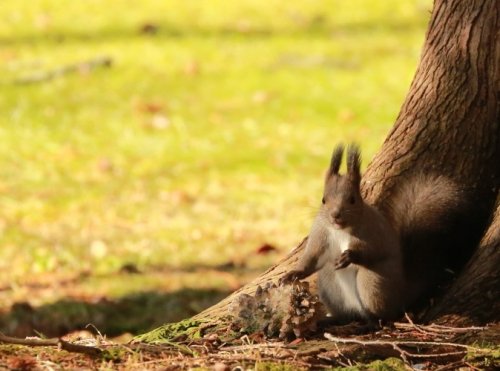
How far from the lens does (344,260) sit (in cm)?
356

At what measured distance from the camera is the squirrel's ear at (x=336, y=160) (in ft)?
11.9

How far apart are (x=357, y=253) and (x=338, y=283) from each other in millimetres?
240

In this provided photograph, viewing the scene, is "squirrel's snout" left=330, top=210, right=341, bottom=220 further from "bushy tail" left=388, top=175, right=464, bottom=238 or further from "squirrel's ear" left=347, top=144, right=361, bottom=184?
"bushy tail" left=388, top=175, right=464, bottom=238

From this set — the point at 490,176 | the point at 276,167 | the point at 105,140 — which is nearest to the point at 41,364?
the point at 490,176

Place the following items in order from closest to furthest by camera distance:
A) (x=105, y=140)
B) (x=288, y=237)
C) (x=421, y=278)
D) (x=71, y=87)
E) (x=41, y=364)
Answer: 1. (x=41, y=364)
2. (x=421, y=278)
3. (x=288, y=237)
4. (x=105, y=140)
5. (x=71, y=87)

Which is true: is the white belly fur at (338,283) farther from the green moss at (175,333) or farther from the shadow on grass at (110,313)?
the shadow on grass at (110,313)

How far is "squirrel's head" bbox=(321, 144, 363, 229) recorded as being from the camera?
3.59m

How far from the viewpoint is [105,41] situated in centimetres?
1212

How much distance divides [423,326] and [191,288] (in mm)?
2917

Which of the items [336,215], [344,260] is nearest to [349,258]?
[344,260]

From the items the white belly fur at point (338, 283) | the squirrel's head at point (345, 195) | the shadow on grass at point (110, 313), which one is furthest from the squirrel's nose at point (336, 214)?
the shadow on grass at point (110, 313)

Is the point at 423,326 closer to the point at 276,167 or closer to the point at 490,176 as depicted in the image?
the point at 490,176

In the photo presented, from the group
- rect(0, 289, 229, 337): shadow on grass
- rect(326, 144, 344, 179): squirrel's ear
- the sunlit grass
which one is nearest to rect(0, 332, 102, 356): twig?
rect(326, 144, 344, 179): squirrel's ear

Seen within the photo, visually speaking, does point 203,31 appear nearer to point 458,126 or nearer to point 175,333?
point 458,126
